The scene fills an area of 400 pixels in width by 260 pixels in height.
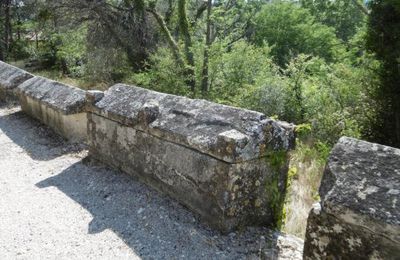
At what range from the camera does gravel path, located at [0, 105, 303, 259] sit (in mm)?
Answer: 2824

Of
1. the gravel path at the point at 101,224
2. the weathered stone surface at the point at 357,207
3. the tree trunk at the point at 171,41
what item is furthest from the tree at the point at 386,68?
the weathered stone surface at the point at 357,207

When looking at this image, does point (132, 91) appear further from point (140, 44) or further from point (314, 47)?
point (314, 47)

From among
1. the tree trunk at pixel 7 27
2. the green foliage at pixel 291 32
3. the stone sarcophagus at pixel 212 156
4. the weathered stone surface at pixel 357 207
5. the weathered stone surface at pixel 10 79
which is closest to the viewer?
the weathered stone surface at pixel 357 207

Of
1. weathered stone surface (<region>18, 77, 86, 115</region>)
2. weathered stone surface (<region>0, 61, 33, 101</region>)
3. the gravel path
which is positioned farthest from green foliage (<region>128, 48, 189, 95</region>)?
the gravel path

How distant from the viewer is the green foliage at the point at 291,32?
2859cm

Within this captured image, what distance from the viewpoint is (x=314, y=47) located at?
94.2 ft

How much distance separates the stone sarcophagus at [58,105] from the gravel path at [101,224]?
3.40 feet

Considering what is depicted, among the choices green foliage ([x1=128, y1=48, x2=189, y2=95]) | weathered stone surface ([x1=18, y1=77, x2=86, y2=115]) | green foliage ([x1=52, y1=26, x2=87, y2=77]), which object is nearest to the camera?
weathered stone surface ([x1=18, y1=77, x2=86, y2=115])

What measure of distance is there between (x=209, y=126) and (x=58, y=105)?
10.9ft

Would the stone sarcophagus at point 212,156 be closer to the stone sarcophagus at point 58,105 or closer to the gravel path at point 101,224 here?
the gravel path at point 101,224

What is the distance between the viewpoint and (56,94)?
602 centimetres

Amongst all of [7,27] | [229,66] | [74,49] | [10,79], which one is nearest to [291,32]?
[74,49]

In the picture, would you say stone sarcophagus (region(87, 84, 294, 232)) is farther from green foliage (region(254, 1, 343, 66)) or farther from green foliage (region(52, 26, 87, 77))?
green foliage (region(254, 1, 343, 66))

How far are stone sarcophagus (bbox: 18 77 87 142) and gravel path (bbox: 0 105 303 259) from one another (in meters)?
1.04
